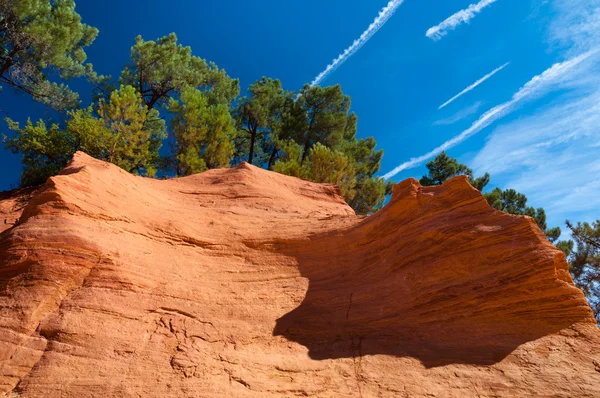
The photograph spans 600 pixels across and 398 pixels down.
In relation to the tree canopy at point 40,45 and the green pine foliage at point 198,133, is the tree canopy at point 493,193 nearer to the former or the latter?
the green pine foliage at point 198,133

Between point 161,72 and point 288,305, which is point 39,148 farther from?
point 288,305

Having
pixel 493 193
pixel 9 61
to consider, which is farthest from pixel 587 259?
pixel 9 61

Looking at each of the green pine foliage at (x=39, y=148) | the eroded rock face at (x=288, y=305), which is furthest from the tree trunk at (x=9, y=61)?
the eroded rock face at (x=288, y=305)

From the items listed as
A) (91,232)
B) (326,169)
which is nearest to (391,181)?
(326,169)

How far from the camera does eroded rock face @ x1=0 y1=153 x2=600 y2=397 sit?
4859 millimetres

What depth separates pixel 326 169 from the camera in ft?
77.3

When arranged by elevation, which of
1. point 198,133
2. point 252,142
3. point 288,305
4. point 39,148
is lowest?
point 288,305

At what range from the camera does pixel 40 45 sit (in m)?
19.1

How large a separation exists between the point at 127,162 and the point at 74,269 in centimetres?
1461

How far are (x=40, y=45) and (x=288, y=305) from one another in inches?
832

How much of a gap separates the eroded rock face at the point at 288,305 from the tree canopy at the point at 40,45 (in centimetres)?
1584

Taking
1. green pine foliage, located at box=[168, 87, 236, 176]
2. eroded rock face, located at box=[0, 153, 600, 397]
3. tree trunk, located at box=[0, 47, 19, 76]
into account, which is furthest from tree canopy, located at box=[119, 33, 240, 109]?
eroded rock face, located at box=[0, 153, 600, 397]

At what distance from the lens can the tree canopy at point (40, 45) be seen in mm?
18469

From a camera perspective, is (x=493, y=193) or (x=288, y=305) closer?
(x=288, y=305)
